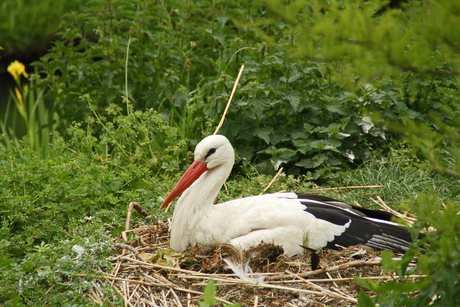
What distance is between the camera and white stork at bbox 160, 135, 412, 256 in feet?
7.79

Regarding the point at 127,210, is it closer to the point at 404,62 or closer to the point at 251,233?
the point at 251,233

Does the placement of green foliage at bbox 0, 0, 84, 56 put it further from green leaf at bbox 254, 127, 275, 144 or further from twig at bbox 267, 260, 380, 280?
twig at bbox 267, 260, 380, 280

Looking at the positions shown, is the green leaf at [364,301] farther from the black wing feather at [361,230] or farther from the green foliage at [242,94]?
the green foliage at [242,94]

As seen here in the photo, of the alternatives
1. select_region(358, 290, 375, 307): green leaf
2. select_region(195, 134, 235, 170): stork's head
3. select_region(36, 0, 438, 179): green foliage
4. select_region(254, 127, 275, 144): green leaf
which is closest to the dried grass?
select_region(195, 134, 235, 170): stork's head

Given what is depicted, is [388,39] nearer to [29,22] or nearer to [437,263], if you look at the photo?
[437,263]

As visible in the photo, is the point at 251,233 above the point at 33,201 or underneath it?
underneath

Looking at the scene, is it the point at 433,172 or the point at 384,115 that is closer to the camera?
the point at 433,172

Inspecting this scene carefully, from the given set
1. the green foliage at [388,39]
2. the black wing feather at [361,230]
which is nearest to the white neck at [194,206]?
the black wing feather at [361,230]

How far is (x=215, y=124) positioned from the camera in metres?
4.04

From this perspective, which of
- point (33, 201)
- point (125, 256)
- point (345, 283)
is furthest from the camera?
point (33, 201)

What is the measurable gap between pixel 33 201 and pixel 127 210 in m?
0.61

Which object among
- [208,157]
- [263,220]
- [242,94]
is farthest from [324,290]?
[242,94]

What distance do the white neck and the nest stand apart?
0.11m

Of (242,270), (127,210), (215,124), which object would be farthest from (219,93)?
(242,270)
